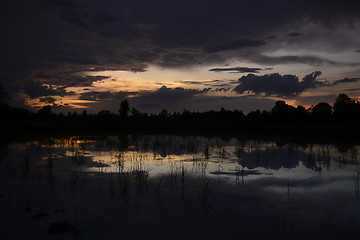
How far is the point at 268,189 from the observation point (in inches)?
258

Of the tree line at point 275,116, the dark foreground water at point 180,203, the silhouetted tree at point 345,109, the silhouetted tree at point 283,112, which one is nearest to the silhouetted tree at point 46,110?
the tree line at point 275,116

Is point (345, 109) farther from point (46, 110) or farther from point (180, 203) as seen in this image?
point (46, 110)

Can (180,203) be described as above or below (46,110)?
below

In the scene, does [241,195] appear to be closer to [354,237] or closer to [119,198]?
[354,237]

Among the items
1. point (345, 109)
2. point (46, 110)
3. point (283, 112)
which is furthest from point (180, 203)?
point (46, 110)

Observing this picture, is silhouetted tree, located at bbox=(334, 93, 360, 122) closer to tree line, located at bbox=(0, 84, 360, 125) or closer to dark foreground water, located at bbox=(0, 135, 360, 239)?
tree line, located at bbox=(0, 84, 360, 125)

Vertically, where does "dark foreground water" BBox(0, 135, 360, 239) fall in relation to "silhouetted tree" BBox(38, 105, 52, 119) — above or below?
below

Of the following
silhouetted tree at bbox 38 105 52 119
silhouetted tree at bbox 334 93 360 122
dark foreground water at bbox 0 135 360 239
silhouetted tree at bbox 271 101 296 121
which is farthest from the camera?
silhouetted tree at bbox 38 105 52 119

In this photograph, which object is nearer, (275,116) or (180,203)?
(180,203)

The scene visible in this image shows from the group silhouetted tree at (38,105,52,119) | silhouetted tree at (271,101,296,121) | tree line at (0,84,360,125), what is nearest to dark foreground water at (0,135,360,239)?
tree line at (0,84,360,125)

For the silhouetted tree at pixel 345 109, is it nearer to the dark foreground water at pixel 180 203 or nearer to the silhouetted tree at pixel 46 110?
the dark foreground water at pixel 180 203

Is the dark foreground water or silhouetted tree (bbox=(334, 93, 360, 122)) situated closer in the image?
the dark foreground water

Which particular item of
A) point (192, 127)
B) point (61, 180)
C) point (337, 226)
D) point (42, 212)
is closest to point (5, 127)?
point (192, 127)

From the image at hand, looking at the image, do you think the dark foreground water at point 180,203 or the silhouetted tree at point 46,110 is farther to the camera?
the silhouetted tree at point 46,110
